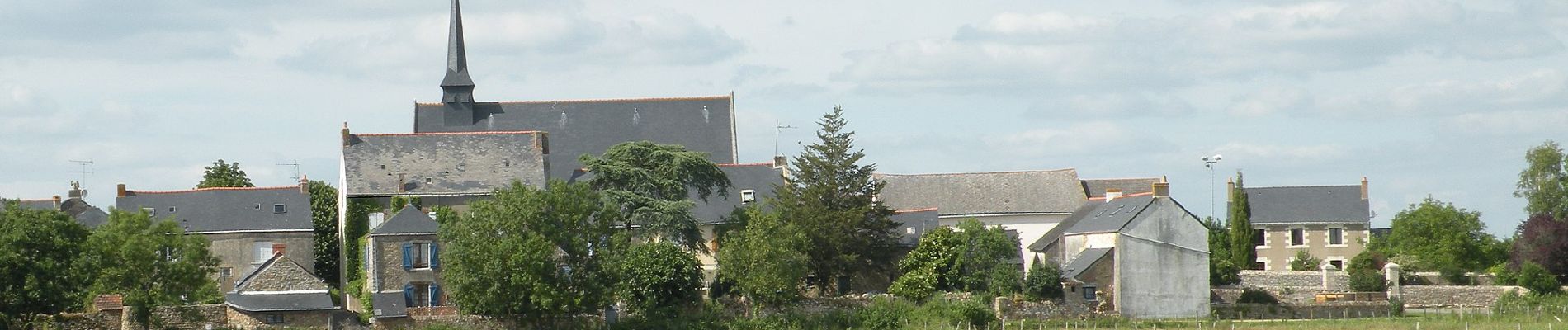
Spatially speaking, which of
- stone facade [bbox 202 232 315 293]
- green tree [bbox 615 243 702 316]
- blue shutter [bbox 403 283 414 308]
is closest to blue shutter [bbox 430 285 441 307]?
blue shutter [bbox 403 283 414 308]

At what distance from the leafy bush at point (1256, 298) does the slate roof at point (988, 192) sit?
748 centimetres

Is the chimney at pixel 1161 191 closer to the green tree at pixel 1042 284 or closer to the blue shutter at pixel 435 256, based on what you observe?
the green tree at pixel 1042 284

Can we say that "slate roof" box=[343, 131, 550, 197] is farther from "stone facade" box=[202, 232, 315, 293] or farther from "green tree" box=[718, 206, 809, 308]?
"green tree" box=[718, 206, 809, 308]

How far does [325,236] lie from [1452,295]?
1272 inches

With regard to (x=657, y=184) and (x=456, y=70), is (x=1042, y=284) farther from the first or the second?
(x=456, y=70)

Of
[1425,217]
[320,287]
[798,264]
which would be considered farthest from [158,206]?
[1425,217]

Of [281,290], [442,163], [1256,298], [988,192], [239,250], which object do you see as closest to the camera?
[281,290]

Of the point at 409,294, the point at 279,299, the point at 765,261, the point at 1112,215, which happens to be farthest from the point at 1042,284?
the point at 279,299

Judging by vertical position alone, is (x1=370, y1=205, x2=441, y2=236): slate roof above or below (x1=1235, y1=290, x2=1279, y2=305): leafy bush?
above

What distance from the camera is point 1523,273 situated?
183 feet

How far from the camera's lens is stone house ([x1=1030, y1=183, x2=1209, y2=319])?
5238cm

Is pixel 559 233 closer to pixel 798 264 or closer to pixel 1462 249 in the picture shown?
pixel 798 264

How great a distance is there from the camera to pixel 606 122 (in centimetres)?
6962

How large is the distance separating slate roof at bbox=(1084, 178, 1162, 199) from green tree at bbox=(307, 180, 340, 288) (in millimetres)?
23760
